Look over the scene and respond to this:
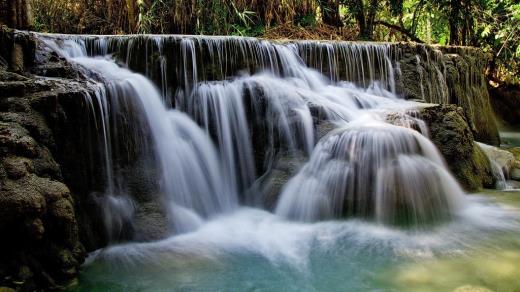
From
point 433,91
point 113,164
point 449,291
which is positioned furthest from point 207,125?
point 433,91

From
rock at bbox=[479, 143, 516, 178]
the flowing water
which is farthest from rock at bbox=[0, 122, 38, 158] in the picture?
rock at bbox=[479, 143, 516, 178]

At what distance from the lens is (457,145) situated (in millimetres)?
5852

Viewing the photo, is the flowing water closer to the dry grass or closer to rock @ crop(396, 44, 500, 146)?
rock @ crop(396, 44, 500, 146)

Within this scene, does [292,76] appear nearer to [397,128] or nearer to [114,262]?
[397,128]

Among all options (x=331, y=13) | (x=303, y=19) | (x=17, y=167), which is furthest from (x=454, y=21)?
(x=17, y=167)

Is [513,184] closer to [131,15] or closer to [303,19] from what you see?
[303,19]

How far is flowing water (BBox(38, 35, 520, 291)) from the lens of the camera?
3.66 meters

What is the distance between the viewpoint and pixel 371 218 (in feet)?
15.6

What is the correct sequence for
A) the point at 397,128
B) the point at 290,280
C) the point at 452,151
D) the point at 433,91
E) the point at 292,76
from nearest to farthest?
the point at 290,280, the point at 397,128, the point at 452,151, the point at 292,76, the point at 433,91

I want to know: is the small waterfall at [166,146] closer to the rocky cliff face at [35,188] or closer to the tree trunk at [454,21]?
the rocky cliff face at [35,188]

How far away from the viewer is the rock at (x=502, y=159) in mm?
6711

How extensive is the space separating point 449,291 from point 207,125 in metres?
3.66

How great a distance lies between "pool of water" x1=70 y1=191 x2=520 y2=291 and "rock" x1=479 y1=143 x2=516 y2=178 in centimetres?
205

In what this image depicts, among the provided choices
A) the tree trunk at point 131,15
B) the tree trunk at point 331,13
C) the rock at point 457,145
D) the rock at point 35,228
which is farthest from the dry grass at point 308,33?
the rock at point 35,228
